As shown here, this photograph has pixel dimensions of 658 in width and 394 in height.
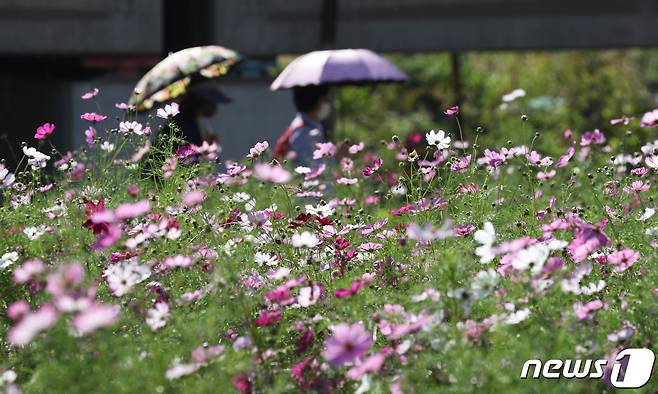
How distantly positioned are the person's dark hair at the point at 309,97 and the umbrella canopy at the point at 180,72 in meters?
0.63

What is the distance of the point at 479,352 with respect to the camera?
8.04 feet

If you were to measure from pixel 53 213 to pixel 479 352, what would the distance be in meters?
1.61

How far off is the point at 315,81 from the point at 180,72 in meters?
1.13

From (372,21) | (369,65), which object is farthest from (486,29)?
(369,65)

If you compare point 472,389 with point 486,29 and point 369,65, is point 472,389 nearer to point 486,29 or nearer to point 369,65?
point 369,65

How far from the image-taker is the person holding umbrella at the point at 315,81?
5961mm

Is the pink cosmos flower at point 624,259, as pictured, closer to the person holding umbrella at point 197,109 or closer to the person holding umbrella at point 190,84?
the person holding umbrella at point 190,84

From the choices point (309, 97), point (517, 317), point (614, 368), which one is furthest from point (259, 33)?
point (614, 368)

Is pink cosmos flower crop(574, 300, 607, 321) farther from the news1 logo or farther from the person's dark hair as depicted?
the person's dark hair

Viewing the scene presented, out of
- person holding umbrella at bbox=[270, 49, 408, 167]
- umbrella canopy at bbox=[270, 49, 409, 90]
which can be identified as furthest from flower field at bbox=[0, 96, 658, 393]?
umbrella canopy at bbox=[270, 49, 409, 90]

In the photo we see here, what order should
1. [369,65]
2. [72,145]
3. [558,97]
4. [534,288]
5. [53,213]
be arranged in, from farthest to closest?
1. [558,97]
2. [72,145]
3. [369,65]
4. [53,213]
5. [534,288]

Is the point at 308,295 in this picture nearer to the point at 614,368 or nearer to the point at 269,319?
the point at 269,319

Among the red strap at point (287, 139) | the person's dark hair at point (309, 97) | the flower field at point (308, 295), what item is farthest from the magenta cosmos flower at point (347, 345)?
the person's dark hair at point (309, 97)

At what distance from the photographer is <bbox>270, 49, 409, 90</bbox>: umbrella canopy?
6.51m
